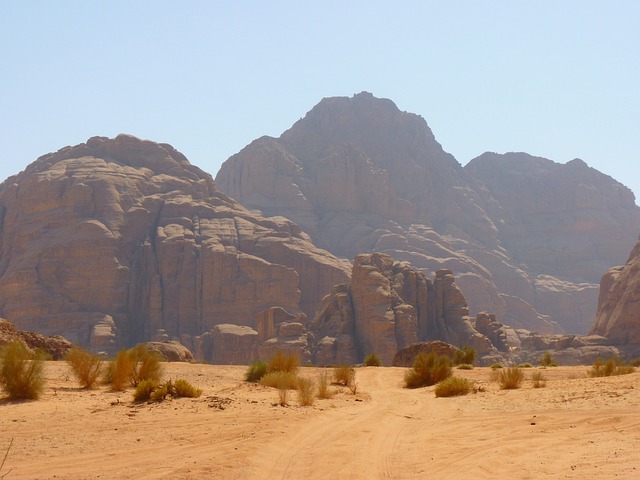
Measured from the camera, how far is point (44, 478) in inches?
421

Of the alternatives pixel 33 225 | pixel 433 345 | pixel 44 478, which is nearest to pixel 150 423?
pixel 44 478

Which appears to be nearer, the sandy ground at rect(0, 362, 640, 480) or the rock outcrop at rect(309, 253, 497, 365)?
the sandy ground at rect(0, 362, 640, 480)

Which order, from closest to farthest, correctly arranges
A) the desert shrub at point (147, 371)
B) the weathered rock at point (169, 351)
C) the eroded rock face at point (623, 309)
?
the desert shrub at point (147, 371)
the weathered rock at point (169, 351)
the eroded rock face at point (623, 309)

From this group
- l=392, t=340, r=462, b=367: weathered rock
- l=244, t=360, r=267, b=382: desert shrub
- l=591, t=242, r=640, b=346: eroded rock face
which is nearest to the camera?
l=244, t=360, r=267, b=382: desert shrub

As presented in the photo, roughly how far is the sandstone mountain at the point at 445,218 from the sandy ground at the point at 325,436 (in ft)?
408

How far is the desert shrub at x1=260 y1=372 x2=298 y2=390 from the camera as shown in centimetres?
2020

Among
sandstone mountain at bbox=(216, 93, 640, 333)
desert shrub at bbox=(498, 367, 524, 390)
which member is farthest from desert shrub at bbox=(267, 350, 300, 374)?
sandstone mountain at bbox=(216, 93, 640, 333)

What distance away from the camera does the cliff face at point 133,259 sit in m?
94.9

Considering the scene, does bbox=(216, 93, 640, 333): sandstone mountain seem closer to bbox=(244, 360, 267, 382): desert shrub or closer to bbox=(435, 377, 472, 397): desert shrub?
bbox=(244, 360, 267, 382): desert shrub

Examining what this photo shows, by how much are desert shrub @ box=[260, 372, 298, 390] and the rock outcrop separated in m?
44.1

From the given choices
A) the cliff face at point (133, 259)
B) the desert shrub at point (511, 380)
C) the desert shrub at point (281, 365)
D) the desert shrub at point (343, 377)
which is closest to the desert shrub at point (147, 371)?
Result: the desert shrub at point (281, 365)

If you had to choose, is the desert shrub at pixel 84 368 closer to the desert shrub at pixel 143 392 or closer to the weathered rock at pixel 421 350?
the desert shrub at pixel 143 392

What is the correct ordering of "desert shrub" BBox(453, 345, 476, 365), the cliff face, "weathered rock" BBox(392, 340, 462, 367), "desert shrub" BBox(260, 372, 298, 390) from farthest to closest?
the cliff face
"weathered rock" BBox(392, 340, 462, 367)
"desert shrub" BBox(453, 345, 476, 365)
"desert shrub" BBox(260, 372, 298, 390)

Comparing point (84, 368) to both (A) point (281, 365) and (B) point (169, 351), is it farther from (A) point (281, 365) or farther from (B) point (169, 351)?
(B) point (169, 351)
